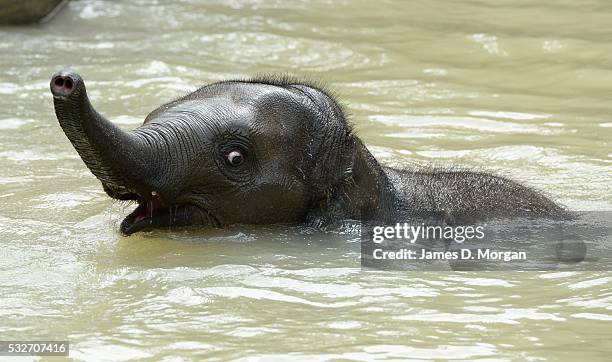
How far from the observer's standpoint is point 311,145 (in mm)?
7625

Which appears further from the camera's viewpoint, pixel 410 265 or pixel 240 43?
pixel 240 43

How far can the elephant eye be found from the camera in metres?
7.43

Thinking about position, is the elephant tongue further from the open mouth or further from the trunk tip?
the trunk tip

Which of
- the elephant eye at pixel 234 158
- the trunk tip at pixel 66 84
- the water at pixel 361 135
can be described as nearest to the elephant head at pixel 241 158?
the elephant eye at pixel 234 158

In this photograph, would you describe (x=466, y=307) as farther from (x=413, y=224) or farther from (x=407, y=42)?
(x=407, y=42)

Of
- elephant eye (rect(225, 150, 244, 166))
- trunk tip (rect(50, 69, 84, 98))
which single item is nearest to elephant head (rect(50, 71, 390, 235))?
elephant eye (rect(225, 150, 244, 166))

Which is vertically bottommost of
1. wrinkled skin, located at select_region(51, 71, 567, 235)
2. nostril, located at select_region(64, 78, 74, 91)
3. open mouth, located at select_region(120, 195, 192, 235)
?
open mouth, located at select_region(120, 195, 192, 235)

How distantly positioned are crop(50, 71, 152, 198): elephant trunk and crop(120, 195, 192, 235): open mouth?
0.99ft

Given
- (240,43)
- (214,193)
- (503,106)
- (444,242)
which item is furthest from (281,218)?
(240,43)

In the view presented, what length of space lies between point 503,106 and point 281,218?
14.0 ft

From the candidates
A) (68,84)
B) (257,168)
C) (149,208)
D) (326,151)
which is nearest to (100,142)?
(68,84)

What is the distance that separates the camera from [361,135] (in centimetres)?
1058

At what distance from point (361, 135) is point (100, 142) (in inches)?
165

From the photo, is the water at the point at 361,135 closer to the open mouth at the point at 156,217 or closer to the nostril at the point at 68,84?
the open mouth at the point at 156,217
